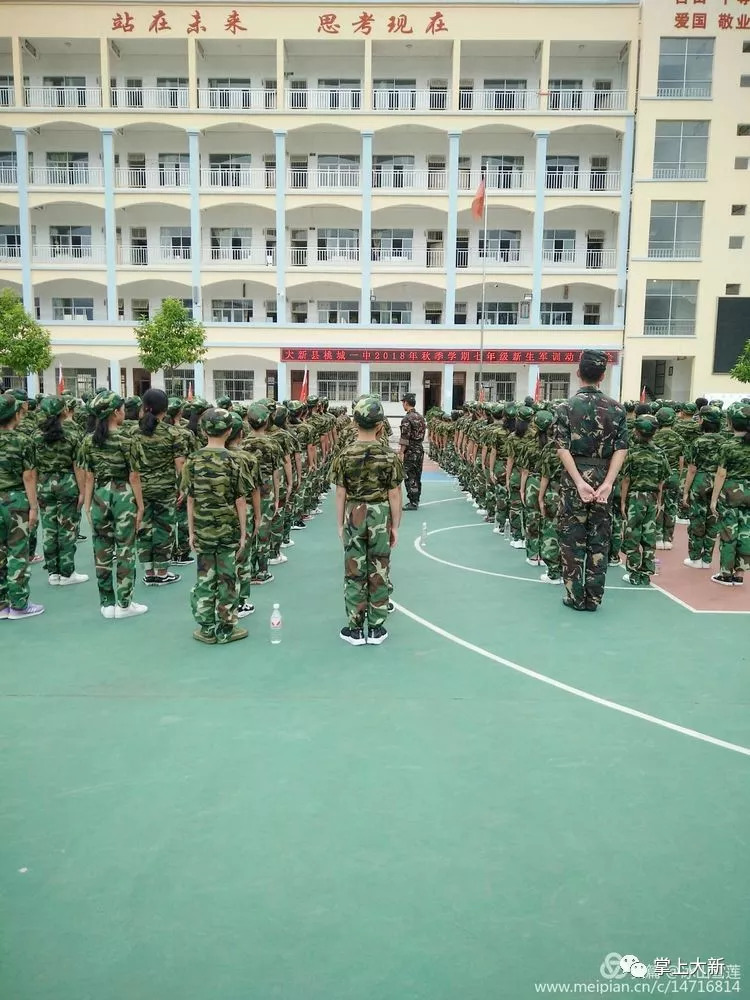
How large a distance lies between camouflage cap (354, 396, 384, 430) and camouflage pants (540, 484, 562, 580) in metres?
3.12

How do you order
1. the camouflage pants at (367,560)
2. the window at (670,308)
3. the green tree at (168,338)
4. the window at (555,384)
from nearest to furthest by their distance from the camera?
the camouflage pants at (367,560), the green tree at (168,338), the window at (670,308), the window at (555,384)

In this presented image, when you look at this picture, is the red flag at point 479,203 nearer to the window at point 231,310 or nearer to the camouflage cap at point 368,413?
the window at point 231,310

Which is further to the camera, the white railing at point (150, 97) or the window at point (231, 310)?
the window at point (231, 310)

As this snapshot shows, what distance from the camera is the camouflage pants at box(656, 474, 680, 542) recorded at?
9712 millimetres

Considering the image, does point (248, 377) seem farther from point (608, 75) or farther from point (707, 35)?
point (707, 35)

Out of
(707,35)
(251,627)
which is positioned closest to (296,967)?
(251,627)

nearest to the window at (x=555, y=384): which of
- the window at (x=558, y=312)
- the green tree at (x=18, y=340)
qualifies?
the window at (x=558, y=312)

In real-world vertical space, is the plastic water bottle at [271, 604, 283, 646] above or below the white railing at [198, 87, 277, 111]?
below

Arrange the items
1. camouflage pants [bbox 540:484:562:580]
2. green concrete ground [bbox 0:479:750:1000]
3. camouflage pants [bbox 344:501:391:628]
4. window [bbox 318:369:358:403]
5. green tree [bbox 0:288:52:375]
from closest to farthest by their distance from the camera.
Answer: green concrete ground [bbox 0:479:750:1000]
camouflage pants [bbox 344:501:391:628]
camouflage pants [bbox 540:484:562:580]
green tree [bbox 0:288:52:375]
window [bbox 318:369:358:403]

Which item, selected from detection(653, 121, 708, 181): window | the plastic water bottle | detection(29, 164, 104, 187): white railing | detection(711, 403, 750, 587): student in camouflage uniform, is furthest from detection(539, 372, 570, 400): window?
the plastic water bottle

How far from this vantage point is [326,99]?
32.0 m

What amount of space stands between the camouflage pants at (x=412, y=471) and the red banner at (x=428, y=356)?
63.1ft

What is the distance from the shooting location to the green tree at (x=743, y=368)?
2911 cm

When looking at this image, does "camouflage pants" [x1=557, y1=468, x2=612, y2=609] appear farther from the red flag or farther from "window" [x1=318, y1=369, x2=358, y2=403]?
"window" [x1=318, y1=369, x2=358, y2=403]
